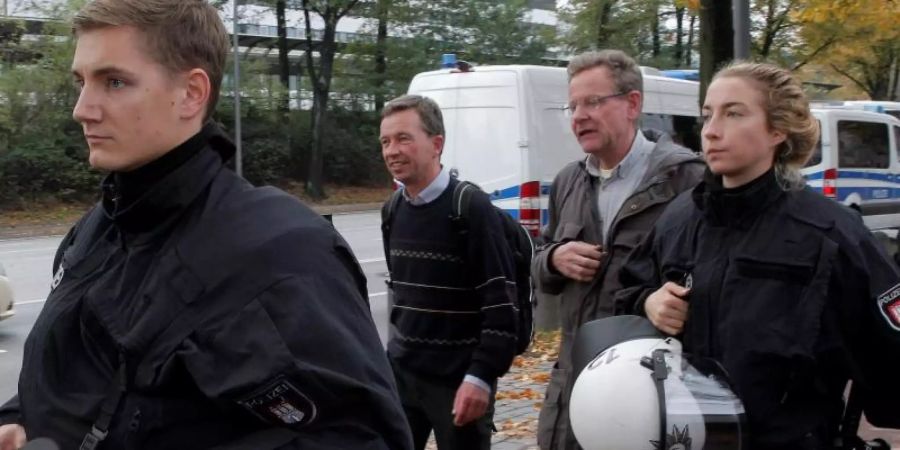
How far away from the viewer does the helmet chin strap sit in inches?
98.1

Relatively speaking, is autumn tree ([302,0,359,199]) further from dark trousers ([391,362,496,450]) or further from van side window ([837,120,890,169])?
dark trousers ([391,362,496,450])

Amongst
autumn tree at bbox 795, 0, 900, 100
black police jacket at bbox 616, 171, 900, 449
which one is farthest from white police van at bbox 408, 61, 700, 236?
black police jacket at bbox 616, 171, 900, 449

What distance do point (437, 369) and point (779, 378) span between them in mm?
1709

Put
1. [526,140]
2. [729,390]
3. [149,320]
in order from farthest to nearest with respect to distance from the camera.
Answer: [526,140]
[729,390]
[149,320]

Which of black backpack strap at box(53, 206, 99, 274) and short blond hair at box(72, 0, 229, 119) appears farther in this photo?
black backpack strap at box(53, 206, 99, 274)

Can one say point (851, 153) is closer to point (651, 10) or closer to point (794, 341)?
point (651, 10)

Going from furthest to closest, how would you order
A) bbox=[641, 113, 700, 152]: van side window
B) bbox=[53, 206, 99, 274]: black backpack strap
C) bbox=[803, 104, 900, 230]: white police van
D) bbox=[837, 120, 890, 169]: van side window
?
bbox=[837, 120, 890, 169]: van side window, bbox=[803, 104, 900, 230]: white police van, bbox=[641, 113, 700, 152]: van side window, bbox=[53, 206, 99, 274]: black backpack strap

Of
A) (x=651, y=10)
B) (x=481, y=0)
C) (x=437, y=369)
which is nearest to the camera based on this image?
(x=437, y=369)

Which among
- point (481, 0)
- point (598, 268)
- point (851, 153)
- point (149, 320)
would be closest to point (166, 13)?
point (149, 320)

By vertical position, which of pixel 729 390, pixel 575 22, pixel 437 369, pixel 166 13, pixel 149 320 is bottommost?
pixel 437 369

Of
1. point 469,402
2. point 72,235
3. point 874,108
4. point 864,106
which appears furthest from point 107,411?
point 874,108

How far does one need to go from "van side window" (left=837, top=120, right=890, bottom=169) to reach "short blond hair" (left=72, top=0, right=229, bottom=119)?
660 inches

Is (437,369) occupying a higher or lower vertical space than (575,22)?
lower

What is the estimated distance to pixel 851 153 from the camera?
57.8ft
